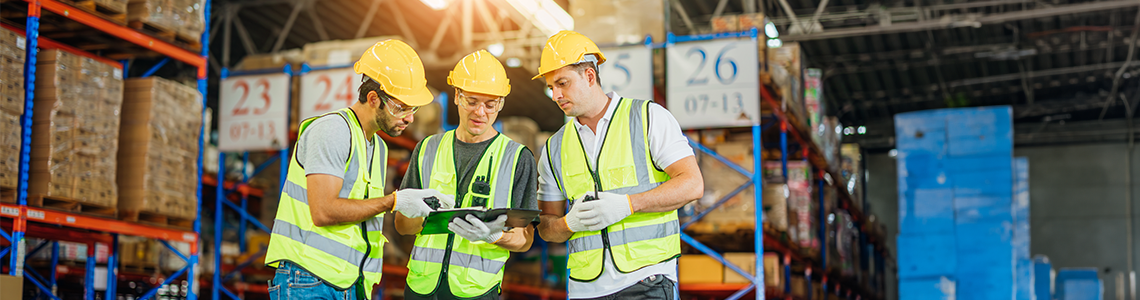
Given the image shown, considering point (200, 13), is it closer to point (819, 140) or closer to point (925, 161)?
point (819, 140)

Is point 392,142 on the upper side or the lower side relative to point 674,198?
upper

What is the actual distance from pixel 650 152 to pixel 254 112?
8.40 m

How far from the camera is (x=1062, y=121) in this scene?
23125mm

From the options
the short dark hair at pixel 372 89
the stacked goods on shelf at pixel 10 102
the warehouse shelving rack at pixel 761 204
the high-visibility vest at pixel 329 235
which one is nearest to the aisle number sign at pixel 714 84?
the warehouse shelving rack at pixel 761 204

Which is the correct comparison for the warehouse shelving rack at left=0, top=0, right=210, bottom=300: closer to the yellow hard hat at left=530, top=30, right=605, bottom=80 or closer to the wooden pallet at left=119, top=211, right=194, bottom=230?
the wooden pallet at left=119, top=211, right=194, bottom=230

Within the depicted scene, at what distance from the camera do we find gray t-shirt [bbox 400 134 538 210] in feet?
12.8

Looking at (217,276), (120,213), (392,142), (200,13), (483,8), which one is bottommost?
(217,276)

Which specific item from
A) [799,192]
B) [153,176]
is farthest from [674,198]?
[799,192]

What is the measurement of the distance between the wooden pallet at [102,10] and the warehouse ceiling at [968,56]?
7.72 metres

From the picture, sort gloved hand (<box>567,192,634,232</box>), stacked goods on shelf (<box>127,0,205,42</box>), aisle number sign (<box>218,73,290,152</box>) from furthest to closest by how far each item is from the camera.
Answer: aisle number sign (<box>218,73,290,152</box>), stacked goods on shelf (<box>127,0,205,42</box>), gloved hand (<box>567,192,634,232</box>)

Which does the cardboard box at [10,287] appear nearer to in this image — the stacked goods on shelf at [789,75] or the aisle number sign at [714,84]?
the aisle number sign at [714,84]

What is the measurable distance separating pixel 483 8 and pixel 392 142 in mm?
3131

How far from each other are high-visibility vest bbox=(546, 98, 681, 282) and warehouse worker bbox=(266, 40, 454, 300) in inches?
19.8

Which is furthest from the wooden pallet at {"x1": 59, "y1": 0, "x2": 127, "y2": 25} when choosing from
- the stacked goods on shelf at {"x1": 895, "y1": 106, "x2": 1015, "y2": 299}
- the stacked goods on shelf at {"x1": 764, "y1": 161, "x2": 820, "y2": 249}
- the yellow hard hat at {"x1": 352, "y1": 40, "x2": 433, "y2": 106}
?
the stacked goods on shelf at {"x1": 895, "y1": 106, "x2": 1015, "y2": 299}
